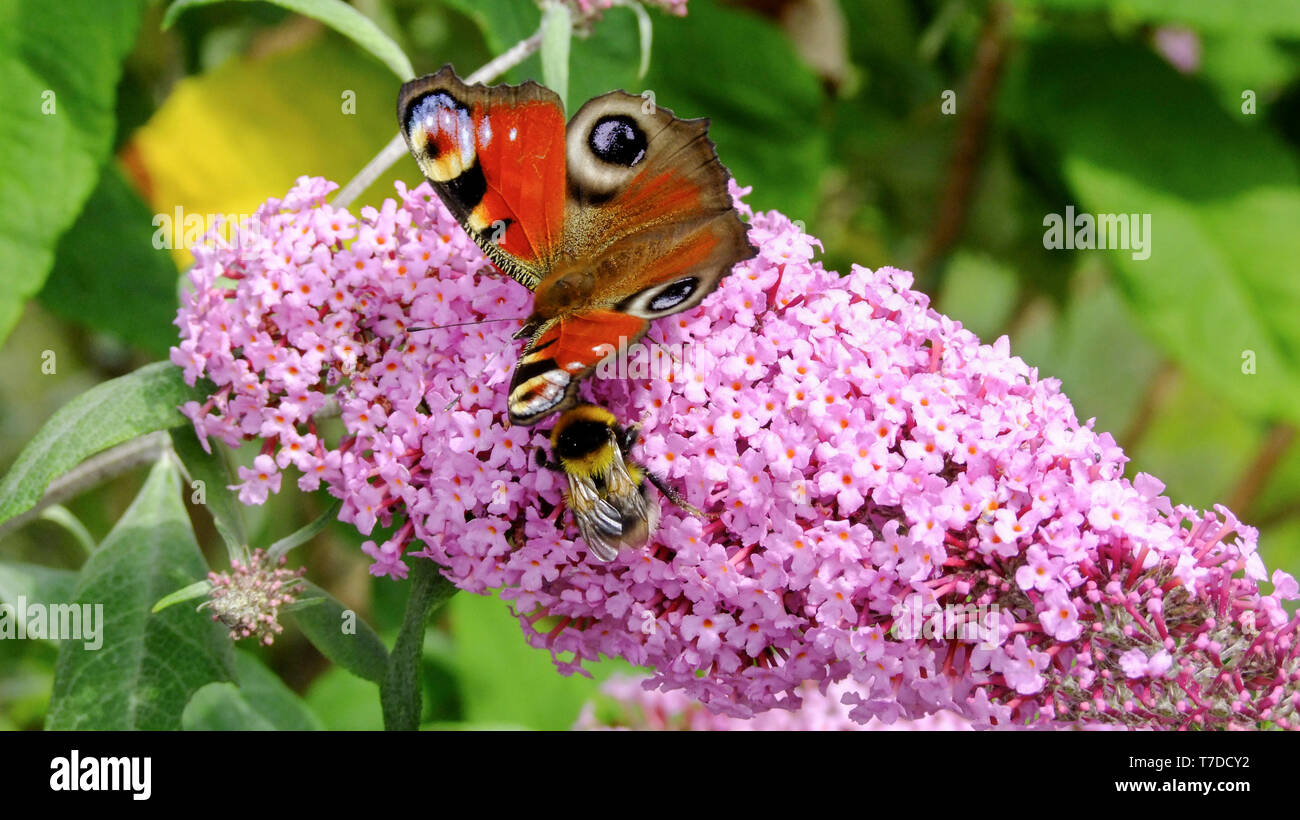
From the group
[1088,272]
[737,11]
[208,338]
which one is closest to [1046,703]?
[208,338]

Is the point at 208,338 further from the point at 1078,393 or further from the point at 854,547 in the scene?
the point at 1078,393

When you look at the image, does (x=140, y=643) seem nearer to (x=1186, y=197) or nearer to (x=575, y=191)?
(x=575, y=191)

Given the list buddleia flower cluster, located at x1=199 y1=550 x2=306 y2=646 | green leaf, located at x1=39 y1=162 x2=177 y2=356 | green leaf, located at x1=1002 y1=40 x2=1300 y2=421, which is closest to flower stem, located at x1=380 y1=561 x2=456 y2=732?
buddleia flower cluster, located at x1=199 y1=550 x2=306 y2=646

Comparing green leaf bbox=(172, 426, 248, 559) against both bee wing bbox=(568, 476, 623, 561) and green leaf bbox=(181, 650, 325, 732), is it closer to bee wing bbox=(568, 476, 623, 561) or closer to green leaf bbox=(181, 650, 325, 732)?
green leaf bbox=(181, 650, 325, 732)

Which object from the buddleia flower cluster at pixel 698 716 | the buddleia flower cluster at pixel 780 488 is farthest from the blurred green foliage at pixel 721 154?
the buddleia flower cluster at pixel 780 488

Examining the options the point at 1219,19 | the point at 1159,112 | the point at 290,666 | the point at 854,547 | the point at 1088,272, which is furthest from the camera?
the point at 1088,272

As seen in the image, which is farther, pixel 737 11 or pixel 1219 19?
pixel 737 11

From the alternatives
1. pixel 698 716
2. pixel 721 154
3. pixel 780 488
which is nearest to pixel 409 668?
pixel 780 488
